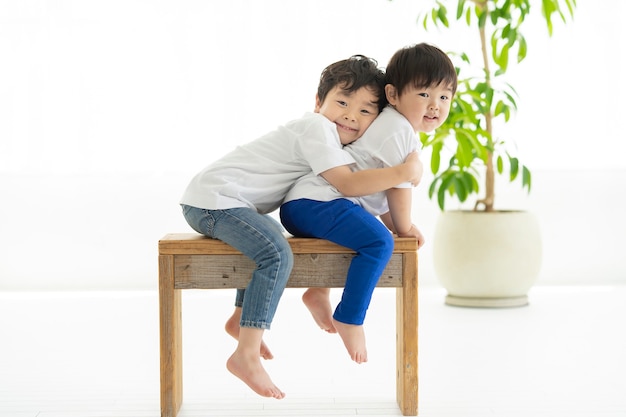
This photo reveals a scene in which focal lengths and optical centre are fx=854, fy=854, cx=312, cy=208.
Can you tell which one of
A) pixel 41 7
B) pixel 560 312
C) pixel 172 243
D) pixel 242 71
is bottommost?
pixel 560 312

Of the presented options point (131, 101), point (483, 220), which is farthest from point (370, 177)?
point (131, 101)

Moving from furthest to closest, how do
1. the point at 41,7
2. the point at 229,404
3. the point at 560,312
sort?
the point at 41,7, the point at 560,312, the point at 229,404

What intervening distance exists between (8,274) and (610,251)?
322cm

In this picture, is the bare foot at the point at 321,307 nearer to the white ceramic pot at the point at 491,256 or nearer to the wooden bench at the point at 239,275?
the wooden bench at the point at 239,275

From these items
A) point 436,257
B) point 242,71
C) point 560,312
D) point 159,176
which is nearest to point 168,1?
point 242,71

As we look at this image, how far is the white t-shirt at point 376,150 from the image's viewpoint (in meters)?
1.99

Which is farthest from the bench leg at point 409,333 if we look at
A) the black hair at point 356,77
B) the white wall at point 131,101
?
the white wall at point 131,101

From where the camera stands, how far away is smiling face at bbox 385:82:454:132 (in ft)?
6.66

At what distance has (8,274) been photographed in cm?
449

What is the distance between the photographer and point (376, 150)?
6.57 feet

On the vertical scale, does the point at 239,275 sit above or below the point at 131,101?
below

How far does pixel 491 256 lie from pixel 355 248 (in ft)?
6.13

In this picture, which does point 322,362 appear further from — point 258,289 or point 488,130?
point 488,130

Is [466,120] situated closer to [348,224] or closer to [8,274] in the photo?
[348,224]
